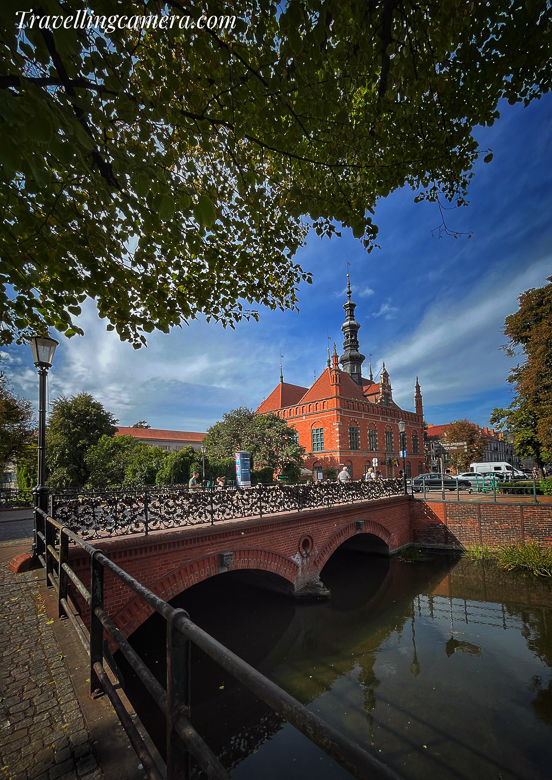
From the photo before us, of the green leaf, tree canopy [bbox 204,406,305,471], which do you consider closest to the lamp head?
the green leaf

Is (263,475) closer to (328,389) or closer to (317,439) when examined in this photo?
(317,439)

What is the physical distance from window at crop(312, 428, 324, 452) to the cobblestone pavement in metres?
31.6

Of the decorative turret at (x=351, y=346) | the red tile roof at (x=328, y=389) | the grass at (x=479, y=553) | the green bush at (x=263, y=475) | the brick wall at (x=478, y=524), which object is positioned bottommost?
the grass at (x=479, y=553)

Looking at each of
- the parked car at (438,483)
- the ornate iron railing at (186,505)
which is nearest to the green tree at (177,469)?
the ornate iron railing at (186,505)

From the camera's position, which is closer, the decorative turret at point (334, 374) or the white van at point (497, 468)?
the white van at point (497, 468)

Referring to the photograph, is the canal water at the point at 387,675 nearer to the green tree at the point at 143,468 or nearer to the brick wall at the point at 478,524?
the brick wall at the point at 478,524

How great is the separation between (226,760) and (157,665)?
286cm

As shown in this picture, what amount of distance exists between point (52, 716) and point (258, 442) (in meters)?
25.8

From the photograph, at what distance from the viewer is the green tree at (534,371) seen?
1833 centimetres

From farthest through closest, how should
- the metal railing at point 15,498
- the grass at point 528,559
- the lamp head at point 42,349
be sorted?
the metal railing at point 15,498, the grass at point 528,559, the lamp head at point 42,349

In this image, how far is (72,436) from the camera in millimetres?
26312

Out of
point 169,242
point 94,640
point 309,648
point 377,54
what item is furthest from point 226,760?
point 377,54

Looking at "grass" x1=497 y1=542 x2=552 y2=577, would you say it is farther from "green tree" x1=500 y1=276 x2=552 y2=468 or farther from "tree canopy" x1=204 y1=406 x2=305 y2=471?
"tree canopy" x1=204 y1=406 x2=305 y2=471

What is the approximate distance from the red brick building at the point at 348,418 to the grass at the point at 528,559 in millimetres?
17972
